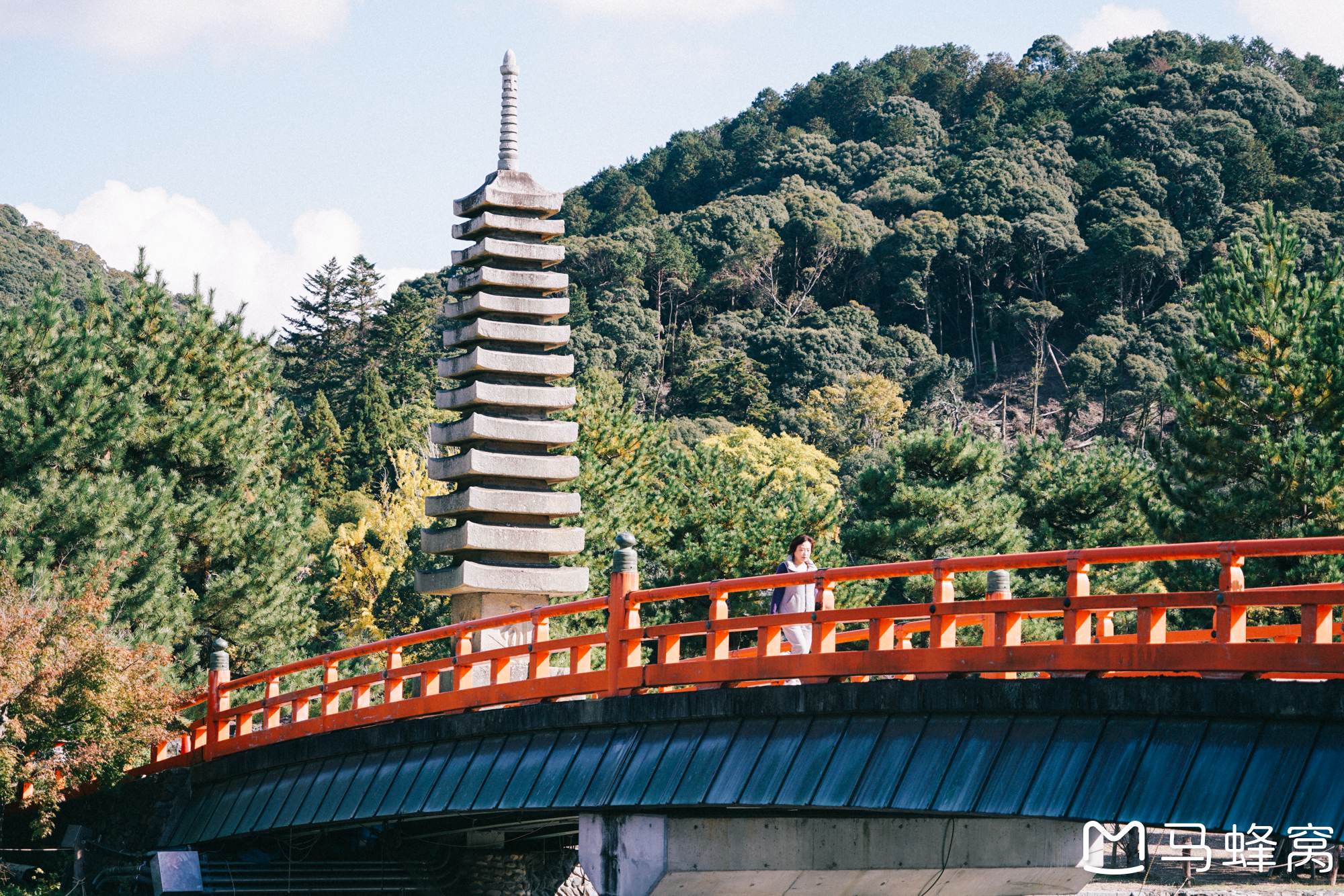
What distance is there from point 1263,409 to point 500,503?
49.8 feet

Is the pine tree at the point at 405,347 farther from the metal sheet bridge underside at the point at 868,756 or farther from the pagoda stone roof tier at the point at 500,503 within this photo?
the metal sheet bridge underside at the point at 868,756

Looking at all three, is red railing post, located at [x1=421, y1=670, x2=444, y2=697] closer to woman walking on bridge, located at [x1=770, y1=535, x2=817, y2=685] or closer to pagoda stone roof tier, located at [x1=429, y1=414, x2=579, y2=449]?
woman walking on bridge, located at [x1=770, y1=535, x2=817, y2=685]

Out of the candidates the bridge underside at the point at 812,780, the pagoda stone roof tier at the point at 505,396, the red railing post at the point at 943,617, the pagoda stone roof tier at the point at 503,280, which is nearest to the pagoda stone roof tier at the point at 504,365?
the pagoda stone roof tier at the point at 505,396

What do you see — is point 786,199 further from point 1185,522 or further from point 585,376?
point 1185,522

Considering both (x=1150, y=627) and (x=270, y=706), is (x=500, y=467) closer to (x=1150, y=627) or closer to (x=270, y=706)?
(x=270, y=706)

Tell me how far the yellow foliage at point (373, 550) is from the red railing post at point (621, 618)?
109 ft

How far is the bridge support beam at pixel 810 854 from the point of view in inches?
663

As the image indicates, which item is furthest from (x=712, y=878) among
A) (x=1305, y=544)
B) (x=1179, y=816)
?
(x=1305, y=544)

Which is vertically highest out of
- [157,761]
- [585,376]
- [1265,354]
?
[585,376]

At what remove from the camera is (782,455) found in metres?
70.9

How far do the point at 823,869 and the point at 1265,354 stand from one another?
1526cm

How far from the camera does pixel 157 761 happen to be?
23.8 m

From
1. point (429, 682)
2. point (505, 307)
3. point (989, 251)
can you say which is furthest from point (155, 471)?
point (989, 251)

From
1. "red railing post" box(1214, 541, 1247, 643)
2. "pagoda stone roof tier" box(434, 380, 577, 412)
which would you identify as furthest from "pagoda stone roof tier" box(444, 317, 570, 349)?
"red railing post" box(1214, 541, 1247, 643)
